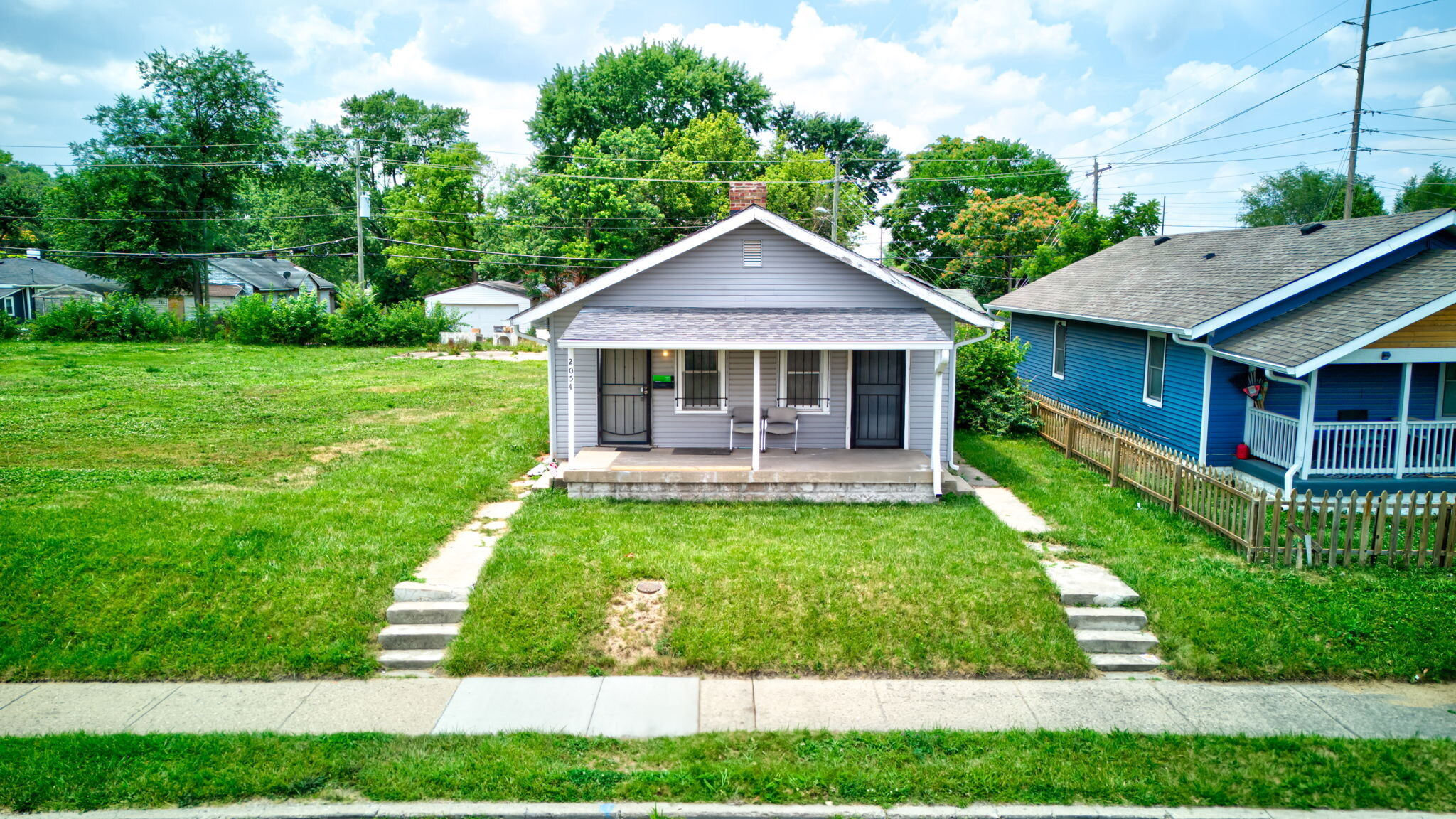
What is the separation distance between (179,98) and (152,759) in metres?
49.6

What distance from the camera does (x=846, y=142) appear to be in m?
56.1

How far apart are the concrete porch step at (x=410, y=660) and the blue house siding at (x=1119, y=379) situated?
13.1 m

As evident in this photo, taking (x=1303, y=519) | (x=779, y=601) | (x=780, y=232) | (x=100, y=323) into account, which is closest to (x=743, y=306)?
(x=780, y=232)

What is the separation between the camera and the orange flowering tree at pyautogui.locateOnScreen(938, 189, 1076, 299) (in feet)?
136

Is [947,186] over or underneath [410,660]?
over

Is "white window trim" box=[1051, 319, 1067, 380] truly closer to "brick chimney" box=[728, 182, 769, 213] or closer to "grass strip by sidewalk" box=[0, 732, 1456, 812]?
"brick chimney" box=[728, 182, 769, 213]

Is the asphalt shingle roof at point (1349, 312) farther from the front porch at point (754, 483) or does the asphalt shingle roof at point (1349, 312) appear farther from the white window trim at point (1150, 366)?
the front porch at point (754, 483)

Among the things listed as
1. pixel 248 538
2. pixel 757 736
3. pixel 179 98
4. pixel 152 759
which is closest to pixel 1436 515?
pixel 757 736

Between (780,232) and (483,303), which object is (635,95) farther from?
(780,232)

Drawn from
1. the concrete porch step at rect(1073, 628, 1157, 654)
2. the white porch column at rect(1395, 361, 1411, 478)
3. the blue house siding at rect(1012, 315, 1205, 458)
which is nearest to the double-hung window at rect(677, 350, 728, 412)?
the concrete porch step at rect(1073, 628, 1157, 654)

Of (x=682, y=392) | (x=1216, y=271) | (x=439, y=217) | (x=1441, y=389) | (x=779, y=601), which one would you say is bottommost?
(x=779, y=601)

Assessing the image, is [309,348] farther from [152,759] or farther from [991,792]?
[991,792]

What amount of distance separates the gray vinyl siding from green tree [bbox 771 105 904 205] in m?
42.8

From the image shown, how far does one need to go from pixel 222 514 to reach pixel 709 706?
7583mm
